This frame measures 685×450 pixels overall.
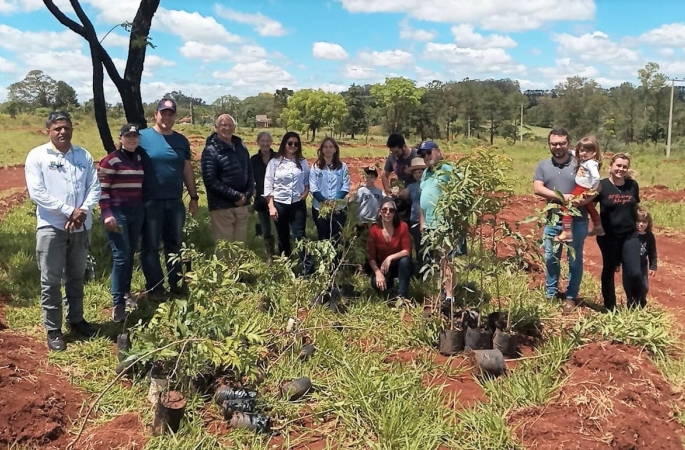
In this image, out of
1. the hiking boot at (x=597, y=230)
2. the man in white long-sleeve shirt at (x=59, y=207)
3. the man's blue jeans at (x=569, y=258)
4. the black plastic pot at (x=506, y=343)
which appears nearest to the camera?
the man in white long-sleeve shirt at (x=59, y=207)

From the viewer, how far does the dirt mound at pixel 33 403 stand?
3002 mm

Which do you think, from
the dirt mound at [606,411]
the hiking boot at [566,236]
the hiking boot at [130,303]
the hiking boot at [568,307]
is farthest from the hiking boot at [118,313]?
the hiking boot at [568,307]

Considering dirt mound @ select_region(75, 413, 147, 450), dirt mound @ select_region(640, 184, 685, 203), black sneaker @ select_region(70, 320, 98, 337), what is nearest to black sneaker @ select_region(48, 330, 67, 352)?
black sneaker @ select_region(70, 320, 98, 337)

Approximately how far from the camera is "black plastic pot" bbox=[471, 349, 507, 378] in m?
3.68

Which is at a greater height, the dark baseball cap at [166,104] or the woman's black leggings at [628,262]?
the dark baseball cap at [166,104]

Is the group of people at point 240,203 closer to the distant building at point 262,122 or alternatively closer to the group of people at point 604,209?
the group of people at point 604,209

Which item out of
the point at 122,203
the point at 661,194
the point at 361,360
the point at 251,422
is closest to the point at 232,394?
the point at 251,422

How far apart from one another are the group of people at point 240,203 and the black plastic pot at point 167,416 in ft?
3.80

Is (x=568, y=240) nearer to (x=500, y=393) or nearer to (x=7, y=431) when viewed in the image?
(x=500, y=393)

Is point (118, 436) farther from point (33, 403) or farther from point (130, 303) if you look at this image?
point (130, 303)

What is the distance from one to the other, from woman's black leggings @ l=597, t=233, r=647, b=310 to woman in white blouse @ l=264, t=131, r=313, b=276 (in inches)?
104

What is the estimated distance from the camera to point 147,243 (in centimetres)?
480

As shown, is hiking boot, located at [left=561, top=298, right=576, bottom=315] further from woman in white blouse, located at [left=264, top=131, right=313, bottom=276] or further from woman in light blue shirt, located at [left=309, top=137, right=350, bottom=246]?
woman in white blouse, located at [left=264, top=131, right=313, bottom=276]

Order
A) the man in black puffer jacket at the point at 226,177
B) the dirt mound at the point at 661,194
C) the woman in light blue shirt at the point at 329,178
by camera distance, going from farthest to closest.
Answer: the dirt mound at the point at 661,194
the woman in light blue shirt at the point at 329,178
the man in black puffer jacket at the point at 226,177
